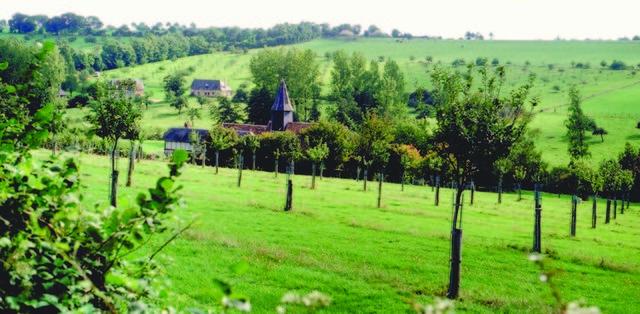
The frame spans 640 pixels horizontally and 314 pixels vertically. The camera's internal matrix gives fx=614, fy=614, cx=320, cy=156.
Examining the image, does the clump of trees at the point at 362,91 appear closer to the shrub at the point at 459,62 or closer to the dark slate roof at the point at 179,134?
the dark slate roof at the point at 179,134

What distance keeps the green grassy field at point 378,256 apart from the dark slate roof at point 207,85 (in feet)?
452

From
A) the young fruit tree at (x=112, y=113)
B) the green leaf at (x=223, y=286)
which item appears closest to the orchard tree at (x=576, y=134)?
the young fruit tree at (x=112, y=113)

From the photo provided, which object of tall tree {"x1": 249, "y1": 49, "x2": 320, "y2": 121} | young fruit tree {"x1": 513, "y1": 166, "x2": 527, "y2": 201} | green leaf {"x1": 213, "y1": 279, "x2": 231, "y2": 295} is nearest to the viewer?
green leaf {"x1": 213, "y1": 279, "x2": 231, "y2": 295}

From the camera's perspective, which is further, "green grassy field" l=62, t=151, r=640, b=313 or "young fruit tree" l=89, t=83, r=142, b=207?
"young fruit tree" l=89, t=83, r=142, b=207

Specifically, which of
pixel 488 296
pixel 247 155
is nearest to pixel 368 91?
pixel 247 155

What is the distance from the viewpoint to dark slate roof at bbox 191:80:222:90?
6880 inches

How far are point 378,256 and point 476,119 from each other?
6.34 metres

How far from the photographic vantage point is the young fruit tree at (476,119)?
23.0m

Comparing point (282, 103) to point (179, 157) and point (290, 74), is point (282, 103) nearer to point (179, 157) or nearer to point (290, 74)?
point (290, 74)

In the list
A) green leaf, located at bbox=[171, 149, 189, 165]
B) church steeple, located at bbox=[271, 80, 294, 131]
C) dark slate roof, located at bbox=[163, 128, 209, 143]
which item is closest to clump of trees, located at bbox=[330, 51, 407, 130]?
church steeple, located at bbox=[271, 80, 294, 131]

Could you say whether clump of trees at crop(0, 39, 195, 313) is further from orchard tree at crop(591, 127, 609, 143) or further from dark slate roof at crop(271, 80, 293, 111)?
orchard tree at crop(591, 127, 609, 143)

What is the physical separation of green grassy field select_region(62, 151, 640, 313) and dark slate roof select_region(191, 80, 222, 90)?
137870 mm

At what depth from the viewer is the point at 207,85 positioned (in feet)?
580

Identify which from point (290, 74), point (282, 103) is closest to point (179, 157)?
point (282, 103)
